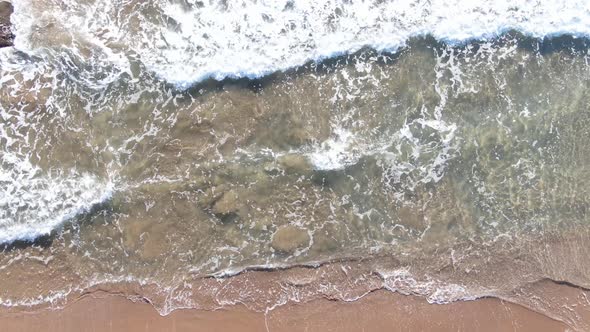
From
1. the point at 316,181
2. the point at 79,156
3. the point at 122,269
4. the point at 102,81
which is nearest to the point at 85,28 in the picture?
the point at 102,81

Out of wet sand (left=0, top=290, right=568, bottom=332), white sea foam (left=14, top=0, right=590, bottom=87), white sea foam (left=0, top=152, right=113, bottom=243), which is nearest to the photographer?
wet sand (left=0, top=290, right=568, bottom=332)

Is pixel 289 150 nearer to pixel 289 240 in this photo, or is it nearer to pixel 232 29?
pixel 289 240

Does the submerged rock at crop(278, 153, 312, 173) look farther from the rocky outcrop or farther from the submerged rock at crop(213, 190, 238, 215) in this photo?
the rocky outcrop

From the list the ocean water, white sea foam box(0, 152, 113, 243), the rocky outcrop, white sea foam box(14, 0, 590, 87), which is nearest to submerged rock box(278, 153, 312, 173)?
the ocean water

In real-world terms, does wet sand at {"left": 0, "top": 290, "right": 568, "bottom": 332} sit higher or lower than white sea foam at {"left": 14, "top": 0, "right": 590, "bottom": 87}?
lower

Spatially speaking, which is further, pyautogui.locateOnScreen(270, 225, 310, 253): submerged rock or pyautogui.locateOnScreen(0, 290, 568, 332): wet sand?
pyautogui.locateOnScreen(270, 225, 310, 253): submerged rock

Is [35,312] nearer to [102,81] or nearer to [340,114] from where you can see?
[102,81]
